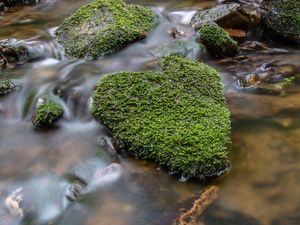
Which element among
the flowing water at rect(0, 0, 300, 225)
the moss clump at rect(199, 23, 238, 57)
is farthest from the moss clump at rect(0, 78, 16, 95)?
the moss clump at rect(199, 23, 238, 57)

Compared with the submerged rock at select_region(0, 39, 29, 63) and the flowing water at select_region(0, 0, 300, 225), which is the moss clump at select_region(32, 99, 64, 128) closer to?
the flowing water at select_region(0, 0, 300, 225)

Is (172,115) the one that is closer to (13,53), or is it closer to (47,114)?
(47,114)

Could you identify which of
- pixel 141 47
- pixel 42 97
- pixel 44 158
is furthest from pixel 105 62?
pixel 44 158

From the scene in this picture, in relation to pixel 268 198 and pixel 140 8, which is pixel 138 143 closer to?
pixel 268 198

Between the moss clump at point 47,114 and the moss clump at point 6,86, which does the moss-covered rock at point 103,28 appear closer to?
the moss clump at point 6,86

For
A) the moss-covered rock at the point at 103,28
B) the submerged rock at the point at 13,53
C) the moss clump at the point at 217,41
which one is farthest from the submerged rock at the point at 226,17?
the submerged rock at the point at 13,53

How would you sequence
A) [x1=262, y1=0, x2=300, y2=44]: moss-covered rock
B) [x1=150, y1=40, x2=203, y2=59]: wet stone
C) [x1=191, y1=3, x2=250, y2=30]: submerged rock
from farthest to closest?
1. [x1=191, y1=3, x2=250, y2=30]: submerged rock
2. [x1=262, y1=0, x2=300, y2=44]: moss-covered rock
3. [x1=150, y1=40, x2=203, y2=59]: wet stone
